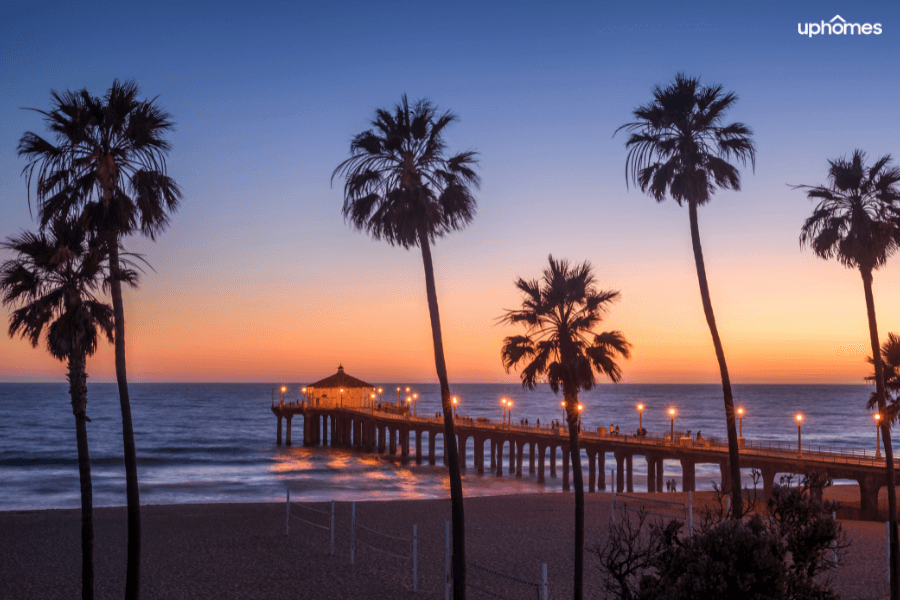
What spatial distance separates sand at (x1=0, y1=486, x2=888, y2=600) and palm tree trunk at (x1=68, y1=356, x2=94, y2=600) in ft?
13.6

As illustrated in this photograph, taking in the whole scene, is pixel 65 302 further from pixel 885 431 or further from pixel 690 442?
pixel 690 442

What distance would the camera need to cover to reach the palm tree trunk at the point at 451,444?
1486 cm

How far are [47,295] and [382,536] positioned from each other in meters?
15.4

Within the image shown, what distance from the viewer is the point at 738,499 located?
51.3 ft

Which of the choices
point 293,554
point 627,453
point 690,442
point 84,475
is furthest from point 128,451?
point 627,453

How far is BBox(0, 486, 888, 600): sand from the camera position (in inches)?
742

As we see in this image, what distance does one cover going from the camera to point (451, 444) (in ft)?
52.6

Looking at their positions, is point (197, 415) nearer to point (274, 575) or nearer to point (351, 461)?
point (351, 461)

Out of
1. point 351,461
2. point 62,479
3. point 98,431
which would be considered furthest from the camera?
point 98,431

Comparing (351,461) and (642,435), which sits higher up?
(642,435)

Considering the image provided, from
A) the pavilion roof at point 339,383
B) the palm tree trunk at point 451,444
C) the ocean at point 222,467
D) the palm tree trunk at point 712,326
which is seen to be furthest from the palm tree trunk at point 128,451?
the pavilion roof at point 339,383

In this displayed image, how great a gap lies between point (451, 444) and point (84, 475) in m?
7.16

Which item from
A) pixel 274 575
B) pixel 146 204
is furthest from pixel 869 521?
pixel 146 204

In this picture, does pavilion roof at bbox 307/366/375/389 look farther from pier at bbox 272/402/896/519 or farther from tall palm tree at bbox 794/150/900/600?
tall palm tree at bbox 794/150/900/600
